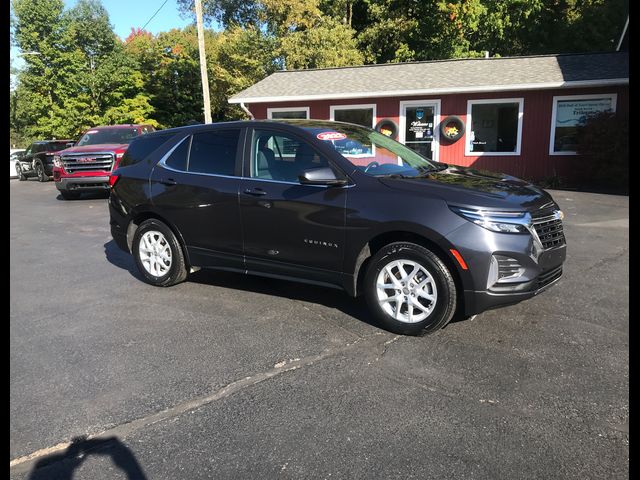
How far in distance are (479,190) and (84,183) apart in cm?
1105

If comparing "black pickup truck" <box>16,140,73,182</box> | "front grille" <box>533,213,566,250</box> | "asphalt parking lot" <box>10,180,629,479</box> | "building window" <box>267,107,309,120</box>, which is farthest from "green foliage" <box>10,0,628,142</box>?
"front grille" <box>533,213,566,250</box>

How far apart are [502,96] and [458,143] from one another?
184 centimetres

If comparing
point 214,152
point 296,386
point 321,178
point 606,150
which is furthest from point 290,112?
point 296,386

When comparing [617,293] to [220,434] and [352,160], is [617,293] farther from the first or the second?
[220,434]

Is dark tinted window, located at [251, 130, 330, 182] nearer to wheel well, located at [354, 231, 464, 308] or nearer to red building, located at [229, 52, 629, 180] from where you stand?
wheel well, located at [354, 231, 464, 308]

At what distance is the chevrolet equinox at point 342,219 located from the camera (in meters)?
3.82

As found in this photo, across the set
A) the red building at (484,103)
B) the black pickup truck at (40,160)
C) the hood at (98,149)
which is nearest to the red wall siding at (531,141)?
the red building at (484,103)

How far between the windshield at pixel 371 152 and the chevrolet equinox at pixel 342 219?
2 cm

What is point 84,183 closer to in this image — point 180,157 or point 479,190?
point 180,157

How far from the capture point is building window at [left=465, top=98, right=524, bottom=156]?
1489 centimetres

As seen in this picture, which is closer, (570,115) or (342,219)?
(342,219)

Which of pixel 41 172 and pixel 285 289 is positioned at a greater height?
pixel 41 172

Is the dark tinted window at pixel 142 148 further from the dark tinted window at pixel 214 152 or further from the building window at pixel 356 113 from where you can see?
the building window at pixel 356 113

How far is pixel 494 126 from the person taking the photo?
50.0 ft
